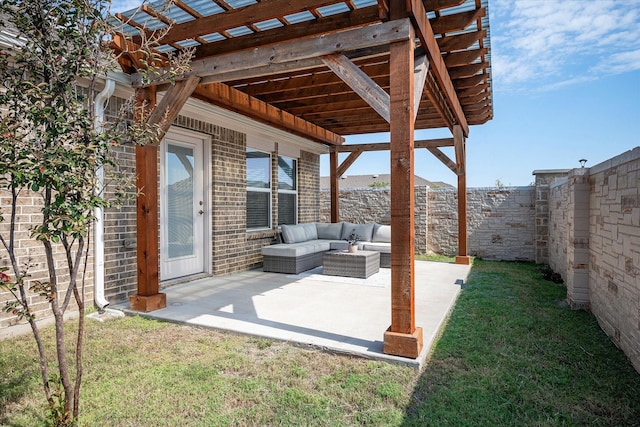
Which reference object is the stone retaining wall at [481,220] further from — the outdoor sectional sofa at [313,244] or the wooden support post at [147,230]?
the wooden support post at [147,230]

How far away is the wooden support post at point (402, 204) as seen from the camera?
9.49 feet

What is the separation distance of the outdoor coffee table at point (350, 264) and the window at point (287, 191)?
7.30 feet

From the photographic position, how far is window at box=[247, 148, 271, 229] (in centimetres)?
711

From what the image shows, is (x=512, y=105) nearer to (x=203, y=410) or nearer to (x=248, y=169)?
(x=248, y=169)

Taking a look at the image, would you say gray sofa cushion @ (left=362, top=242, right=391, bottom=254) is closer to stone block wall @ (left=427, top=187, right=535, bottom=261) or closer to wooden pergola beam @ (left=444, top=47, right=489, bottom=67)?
stone block wall @ (left=427, top=187, right=535, bottom=261)

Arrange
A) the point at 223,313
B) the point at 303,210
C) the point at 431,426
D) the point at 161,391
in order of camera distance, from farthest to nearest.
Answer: the point at 303,210 → the point at 223,313 → the point at 161,391 → the point at 431,426

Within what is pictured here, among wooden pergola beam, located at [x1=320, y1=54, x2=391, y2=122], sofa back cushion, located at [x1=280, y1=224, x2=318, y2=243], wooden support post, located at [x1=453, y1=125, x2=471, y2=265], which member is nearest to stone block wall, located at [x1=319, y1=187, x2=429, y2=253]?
wooden support post, located at [x1=453, y1=125, x2=471, y2=265]

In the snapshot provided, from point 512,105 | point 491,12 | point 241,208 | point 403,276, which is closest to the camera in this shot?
point 403,276

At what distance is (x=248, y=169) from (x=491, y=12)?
15.5ft

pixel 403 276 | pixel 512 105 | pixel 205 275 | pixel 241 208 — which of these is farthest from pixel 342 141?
pixel 512 105

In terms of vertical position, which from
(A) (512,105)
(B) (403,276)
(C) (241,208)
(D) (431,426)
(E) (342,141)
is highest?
(A) (512,105)

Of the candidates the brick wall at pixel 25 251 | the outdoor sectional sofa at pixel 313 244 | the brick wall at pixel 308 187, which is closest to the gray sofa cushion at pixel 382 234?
the outdoor sectional sofa at pixel 313 244

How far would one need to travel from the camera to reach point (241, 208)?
669 centimetres

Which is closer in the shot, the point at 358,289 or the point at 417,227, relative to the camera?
the point at 358,289
